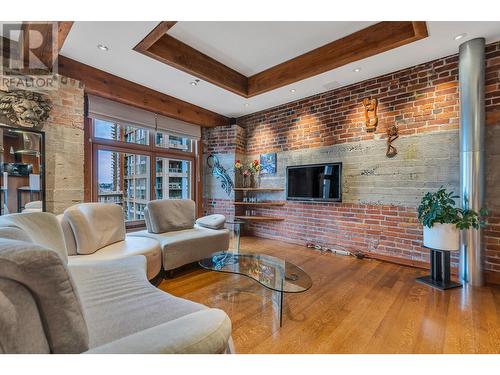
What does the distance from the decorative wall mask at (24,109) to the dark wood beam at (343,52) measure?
2.79 m

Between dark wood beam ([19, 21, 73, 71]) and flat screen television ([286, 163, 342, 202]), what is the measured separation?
11.4 feet

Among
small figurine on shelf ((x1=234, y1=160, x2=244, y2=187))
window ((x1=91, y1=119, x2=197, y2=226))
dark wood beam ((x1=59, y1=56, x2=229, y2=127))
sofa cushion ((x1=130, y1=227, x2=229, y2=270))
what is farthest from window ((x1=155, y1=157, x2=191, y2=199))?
sofa cushion ((x1=130, y1=227, x2=229, y2=270))

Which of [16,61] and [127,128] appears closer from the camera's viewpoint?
[16,61]

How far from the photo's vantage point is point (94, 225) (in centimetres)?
243

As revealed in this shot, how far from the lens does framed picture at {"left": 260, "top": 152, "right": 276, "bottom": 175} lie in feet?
14.9

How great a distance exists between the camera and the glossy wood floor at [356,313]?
1.51 meters

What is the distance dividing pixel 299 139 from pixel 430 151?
6.33 ft

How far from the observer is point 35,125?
8.70 feet

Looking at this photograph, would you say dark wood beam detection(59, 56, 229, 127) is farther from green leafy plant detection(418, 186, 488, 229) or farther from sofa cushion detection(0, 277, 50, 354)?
green leafy plant detection(418, 186, 488, 229)

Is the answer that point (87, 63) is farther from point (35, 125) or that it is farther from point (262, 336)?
point (262, 336)

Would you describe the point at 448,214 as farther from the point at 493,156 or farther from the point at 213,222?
the point at 213,222

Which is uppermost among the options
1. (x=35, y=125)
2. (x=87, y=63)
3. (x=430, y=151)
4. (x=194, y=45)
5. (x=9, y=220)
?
(x=194, y=45)

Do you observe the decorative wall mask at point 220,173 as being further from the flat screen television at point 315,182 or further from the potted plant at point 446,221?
the potted plant at point 446,221

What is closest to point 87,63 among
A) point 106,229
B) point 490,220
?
point 106,229
